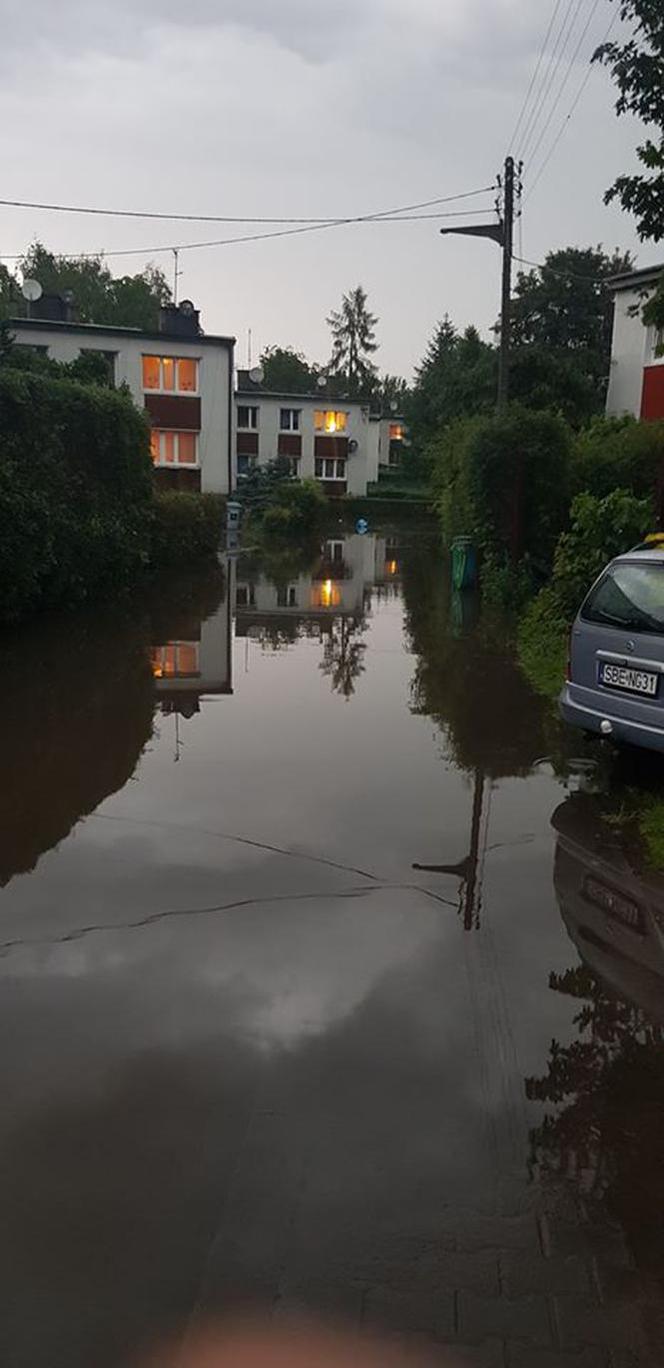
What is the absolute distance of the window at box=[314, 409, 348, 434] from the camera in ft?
195

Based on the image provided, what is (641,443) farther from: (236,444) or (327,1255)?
(236,444)

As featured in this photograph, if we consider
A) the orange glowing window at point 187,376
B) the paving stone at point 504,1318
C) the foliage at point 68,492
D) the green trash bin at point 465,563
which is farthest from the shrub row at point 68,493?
the orange glowing window at point 187,376

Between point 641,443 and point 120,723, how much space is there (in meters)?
9.92

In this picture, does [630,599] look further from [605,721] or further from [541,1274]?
[541,1274]

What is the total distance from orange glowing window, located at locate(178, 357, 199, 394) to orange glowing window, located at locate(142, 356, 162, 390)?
0.83 metres

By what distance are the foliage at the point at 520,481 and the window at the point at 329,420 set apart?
42775 millimetres

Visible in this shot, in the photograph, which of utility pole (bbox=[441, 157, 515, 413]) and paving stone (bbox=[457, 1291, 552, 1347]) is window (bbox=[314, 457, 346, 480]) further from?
paving stone (bbox=[457, 1291, 552, 1347])

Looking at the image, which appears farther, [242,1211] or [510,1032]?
[510,1032]

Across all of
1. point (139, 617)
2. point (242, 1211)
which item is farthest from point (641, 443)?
point (242, 1211)

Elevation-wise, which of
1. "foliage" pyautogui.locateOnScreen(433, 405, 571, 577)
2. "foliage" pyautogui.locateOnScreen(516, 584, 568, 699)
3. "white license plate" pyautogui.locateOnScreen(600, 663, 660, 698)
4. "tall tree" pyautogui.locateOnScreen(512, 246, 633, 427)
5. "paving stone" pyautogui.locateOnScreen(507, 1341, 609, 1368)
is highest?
"tall tree" pyautogui.locateOnScreen(512, 246, 633, 427)

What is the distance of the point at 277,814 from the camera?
6770mm

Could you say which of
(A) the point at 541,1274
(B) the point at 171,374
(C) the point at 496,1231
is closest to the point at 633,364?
(B) the point at 171,374

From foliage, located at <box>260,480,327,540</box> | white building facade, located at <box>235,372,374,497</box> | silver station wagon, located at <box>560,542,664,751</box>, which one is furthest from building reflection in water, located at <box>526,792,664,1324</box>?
white building facade, located at <box>235,372,374,497</box>

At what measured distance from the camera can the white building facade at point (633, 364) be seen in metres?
23.3
